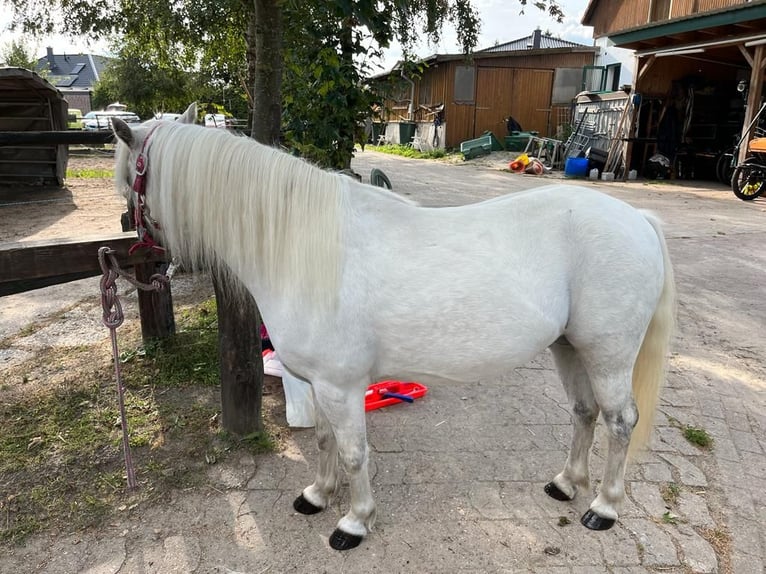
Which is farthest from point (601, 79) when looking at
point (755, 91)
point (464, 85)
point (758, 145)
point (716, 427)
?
point (716, 427)

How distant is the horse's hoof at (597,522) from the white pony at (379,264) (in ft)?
2.17

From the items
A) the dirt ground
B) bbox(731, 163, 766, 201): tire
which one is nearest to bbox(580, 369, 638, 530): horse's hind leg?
the dirt ground

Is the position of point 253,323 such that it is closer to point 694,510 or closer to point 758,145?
point 694,510

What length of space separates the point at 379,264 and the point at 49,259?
1557mm

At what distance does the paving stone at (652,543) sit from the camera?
2.05 metres

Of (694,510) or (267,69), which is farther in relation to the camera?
(267,69)

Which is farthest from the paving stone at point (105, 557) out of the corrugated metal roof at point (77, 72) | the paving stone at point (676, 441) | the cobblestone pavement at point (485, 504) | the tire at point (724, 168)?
the corrugated metal roof at point (77, 72)

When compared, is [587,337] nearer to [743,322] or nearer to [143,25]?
[743,322]

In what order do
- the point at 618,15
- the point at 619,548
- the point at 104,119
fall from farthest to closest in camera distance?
the point at 618,15, the point at 104,119, the point at 619,548

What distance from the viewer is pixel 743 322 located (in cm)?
454

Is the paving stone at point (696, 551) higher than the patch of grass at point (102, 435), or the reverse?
the patch of grass at point (102, 435)

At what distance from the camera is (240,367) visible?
274cm

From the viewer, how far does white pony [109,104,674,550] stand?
1.85 metres

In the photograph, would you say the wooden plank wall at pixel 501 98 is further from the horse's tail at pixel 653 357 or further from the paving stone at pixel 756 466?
the horse's tail at pixel 653 357
